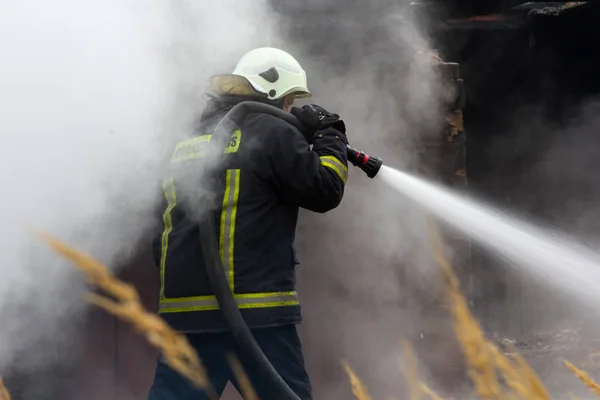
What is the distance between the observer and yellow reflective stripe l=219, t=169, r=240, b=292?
2.62 meters

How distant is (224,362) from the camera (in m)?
2.65

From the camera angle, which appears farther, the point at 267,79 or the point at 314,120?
the point at 267,79

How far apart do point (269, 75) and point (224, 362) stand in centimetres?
118

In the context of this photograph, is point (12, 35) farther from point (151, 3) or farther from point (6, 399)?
point (6, 399)

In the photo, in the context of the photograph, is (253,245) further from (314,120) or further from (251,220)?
(314,120)

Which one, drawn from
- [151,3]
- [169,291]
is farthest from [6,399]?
[151,3]

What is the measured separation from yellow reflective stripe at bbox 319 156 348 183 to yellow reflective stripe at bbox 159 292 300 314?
1.62 ft

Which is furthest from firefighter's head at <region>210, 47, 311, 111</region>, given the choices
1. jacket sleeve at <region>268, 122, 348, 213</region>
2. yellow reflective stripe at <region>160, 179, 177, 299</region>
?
yellow reflective stripe at <region>160, 179, 177, 299</region>

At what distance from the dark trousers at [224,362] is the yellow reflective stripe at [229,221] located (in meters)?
0.22

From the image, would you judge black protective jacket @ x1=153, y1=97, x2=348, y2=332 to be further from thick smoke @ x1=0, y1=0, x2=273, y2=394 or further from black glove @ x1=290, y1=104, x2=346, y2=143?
thick smoke @ x1=0, y1=0, x2=273, y2=394

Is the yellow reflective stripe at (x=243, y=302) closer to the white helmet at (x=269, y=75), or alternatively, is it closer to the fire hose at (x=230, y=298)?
the fire hose at (x=230, y=298)

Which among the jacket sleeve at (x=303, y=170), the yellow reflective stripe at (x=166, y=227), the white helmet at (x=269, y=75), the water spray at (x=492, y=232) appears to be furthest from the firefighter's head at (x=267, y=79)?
the water spray at (x=492, y=232)

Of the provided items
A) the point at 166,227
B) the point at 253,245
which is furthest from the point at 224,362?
the point at 166,227

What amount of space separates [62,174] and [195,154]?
68cm
